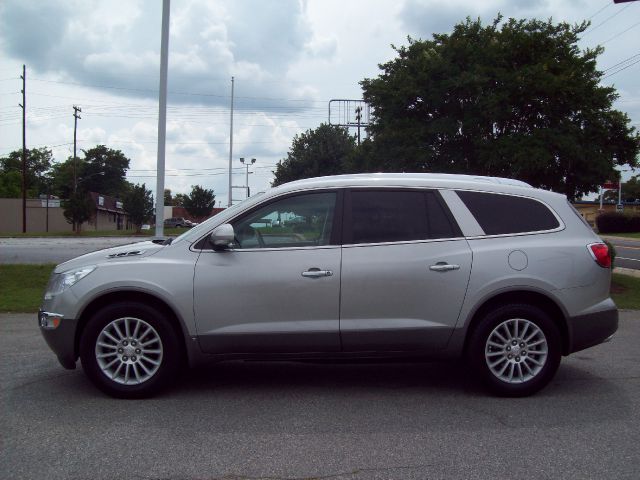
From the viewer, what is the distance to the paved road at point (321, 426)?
3.91 meters

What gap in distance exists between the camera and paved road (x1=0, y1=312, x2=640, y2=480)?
3910mm

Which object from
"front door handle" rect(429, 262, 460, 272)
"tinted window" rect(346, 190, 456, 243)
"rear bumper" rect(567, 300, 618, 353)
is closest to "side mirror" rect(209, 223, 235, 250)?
"tinted window" rect(346, 190, 456, 243)

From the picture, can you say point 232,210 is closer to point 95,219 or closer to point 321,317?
point 321,317

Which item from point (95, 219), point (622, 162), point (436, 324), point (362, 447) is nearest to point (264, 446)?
point (362, 447)

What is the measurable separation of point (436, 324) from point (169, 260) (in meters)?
2.30

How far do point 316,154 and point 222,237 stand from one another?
44.5 metres

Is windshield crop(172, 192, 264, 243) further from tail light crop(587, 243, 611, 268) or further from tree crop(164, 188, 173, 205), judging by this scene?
tree crop(164, 188, 173, 205)

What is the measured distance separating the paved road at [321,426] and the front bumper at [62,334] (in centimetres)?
39

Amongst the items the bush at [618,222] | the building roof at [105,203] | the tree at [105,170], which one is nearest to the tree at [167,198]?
the tree at [105,170]

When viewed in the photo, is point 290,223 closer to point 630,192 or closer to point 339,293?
point 339,293

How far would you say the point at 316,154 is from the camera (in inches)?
1940

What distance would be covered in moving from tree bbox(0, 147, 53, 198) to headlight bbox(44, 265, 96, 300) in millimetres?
89847

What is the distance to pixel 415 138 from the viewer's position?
624 inches

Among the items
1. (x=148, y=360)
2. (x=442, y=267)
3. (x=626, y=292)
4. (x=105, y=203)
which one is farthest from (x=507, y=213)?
(x=105, y=203)
